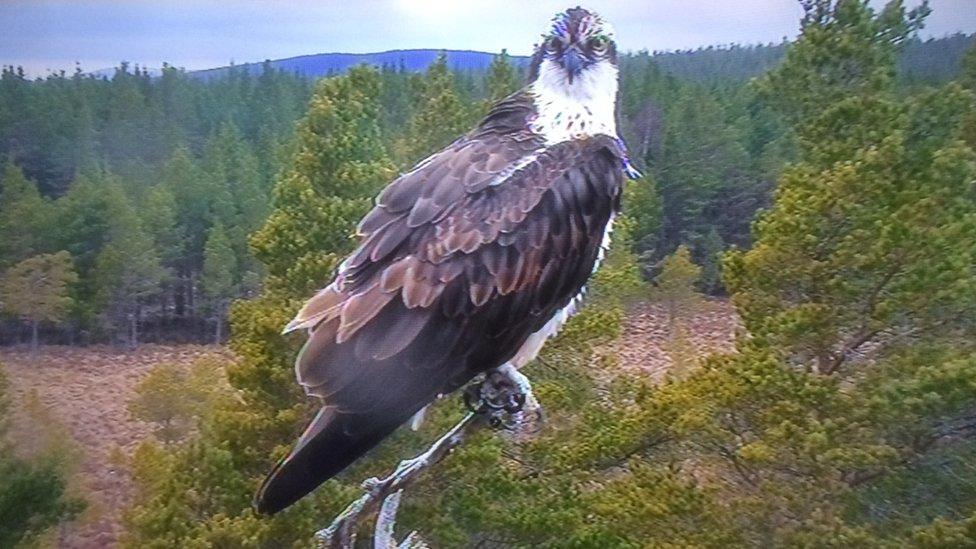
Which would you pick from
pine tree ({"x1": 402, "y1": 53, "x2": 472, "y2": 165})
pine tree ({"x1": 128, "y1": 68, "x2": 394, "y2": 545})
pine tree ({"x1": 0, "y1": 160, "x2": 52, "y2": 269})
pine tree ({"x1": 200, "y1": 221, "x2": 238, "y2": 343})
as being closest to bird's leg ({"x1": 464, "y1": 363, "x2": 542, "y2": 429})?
pine tree ({"x1": 128, "y1": 68, "x2": 394, "y2": 545})

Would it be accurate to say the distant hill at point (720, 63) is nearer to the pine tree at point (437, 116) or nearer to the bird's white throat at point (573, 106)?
the pine tree at point (437, 116)

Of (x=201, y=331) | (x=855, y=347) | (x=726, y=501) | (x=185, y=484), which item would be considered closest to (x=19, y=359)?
(x=201, y=331)

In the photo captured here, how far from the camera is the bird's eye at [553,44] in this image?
1.38 m

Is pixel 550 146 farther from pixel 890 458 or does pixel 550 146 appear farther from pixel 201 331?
pixel 201 331

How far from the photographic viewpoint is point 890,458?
9.04 ft

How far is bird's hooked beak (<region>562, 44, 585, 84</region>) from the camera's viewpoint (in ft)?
4.48

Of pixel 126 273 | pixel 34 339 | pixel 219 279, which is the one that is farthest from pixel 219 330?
pixel 34 339

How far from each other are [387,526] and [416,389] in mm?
293

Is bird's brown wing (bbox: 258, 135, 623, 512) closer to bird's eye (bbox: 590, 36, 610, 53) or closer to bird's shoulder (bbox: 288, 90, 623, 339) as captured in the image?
bird's shoulder (bbox: 288, 90, 623, 339)

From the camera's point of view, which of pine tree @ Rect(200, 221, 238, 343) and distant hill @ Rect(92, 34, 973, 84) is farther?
pine tree @ Rect(200, 221, 238, 343)

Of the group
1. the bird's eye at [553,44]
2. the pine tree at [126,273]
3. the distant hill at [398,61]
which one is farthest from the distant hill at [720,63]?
the bird's eye at [553,44]

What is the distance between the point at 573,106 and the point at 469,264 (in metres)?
0.35

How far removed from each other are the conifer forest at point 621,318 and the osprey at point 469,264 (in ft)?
3.78

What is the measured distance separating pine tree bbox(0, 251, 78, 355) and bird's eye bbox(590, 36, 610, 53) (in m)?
2.81
